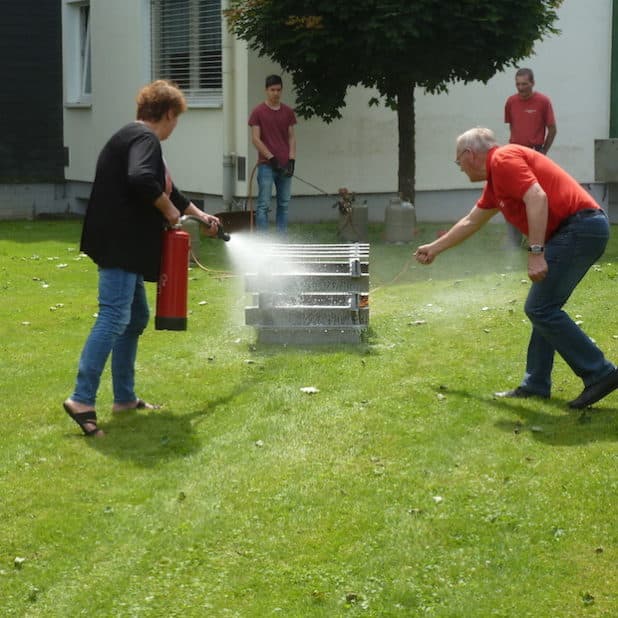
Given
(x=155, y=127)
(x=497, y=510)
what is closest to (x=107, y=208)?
(x=155, y=127)

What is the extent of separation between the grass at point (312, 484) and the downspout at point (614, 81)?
9.95m

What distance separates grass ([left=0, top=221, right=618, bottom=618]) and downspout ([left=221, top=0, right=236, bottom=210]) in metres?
7.39

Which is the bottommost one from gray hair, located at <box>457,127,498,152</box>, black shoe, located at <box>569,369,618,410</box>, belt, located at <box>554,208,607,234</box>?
black shoe, located at <box>569,369,618,410</box>

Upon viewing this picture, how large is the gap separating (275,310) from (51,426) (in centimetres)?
242

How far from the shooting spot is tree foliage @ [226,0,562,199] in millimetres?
14289

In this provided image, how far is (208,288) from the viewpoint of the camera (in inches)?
499

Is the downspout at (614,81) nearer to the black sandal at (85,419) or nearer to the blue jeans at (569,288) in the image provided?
the blue jeans at (569,288)

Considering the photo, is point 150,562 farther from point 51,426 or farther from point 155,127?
point 155,127

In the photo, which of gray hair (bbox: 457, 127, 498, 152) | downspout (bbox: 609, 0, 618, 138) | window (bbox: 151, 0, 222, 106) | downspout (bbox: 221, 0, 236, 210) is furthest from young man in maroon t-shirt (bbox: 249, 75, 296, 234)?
gray hair (bbox: 457, 127, 498, 152)

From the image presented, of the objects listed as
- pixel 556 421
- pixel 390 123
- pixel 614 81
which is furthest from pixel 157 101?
pixel 614 81

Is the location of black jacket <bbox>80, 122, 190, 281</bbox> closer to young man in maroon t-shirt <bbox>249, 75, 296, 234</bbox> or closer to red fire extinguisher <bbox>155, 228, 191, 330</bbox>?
red fire extinguisher <bbox>155, 228, 191, 330</bbox>

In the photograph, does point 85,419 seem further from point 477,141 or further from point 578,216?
point 578,216

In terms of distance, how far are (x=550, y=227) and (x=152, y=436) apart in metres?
2.59

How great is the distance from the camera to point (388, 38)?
1426cm
